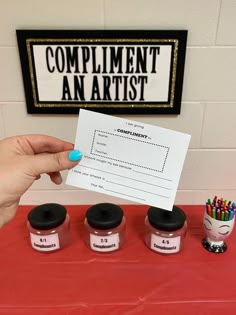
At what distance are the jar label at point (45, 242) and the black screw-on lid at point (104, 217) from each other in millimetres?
100

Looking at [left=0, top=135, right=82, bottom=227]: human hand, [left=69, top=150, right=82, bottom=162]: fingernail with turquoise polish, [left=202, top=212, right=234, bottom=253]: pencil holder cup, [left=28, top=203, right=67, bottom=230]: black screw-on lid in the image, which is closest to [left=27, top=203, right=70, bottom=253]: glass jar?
[left=28, top=203, right=67, bottom=230]: black screw-on lid

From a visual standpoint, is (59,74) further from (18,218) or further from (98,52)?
(18,218)

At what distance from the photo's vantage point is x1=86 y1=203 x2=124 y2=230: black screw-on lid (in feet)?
2.77

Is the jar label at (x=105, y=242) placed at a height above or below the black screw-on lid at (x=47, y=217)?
below

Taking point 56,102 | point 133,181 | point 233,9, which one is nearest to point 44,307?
point 133,181

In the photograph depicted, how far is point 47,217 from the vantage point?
2.82 ft

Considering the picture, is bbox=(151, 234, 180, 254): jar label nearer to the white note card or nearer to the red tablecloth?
the red tablecloth

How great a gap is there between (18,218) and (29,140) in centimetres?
35

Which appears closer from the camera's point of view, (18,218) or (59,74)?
(59,74)

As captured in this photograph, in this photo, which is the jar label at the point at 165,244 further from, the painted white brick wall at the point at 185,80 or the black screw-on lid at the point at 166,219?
the painted white brick wall at the point at 185,80

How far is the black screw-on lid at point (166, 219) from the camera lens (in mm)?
833

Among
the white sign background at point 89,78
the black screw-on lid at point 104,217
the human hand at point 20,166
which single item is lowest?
the black screw-on lid at point 104,217

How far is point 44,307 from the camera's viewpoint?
Result: 2.44 feet

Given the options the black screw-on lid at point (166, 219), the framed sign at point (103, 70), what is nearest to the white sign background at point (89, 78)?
the framed sign at point (103, 70)
